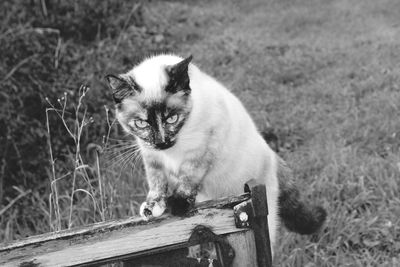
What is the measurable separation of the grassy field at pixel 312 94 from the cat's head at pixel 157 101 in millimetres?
628

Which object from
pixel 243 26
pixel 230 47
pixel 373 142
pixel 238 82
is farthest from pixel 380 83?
pixel 243 26

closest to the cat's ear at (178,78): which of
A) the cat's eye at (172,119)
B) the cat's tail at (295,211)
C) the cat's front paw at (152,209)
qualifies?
the cat's eye at (172,119)

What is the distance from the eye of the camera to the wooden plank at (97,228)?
184 centimetres

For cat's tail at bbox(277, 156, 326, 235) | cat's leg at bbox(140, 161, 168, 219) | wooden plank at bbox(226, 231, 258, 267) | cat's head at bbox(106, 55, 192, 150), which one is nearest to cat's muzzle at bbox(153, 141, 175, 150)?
cat's head at bbox(106, 55, 192, 150)

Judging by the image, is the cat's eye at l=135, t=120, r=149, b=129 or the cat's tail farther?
the cat's tail

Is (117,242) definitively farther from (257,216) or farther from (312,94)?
(312,94)

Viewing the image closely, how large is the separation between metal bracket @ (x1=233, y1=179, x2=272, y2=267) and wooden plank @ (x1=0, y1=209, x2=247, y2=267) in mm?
53

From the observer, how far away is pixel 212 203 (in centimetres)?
195

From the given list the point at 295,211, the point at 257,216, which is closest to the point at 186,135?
the point at 257,216

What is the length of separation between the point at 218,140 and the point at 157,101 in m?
0.40

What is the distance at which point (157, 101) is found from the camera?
2.21m

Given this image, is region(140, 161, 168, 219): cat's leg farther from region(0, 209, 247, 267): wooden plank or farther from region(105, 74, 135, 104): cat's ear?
region(105, 74, 135, 104): cat's ear

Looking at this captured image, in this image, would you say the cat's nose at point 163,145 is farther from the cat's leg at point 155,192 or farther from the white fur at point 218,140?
the cat's leg at point 155,192

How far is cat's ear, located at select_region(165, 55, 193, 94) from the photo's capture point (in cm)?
217
